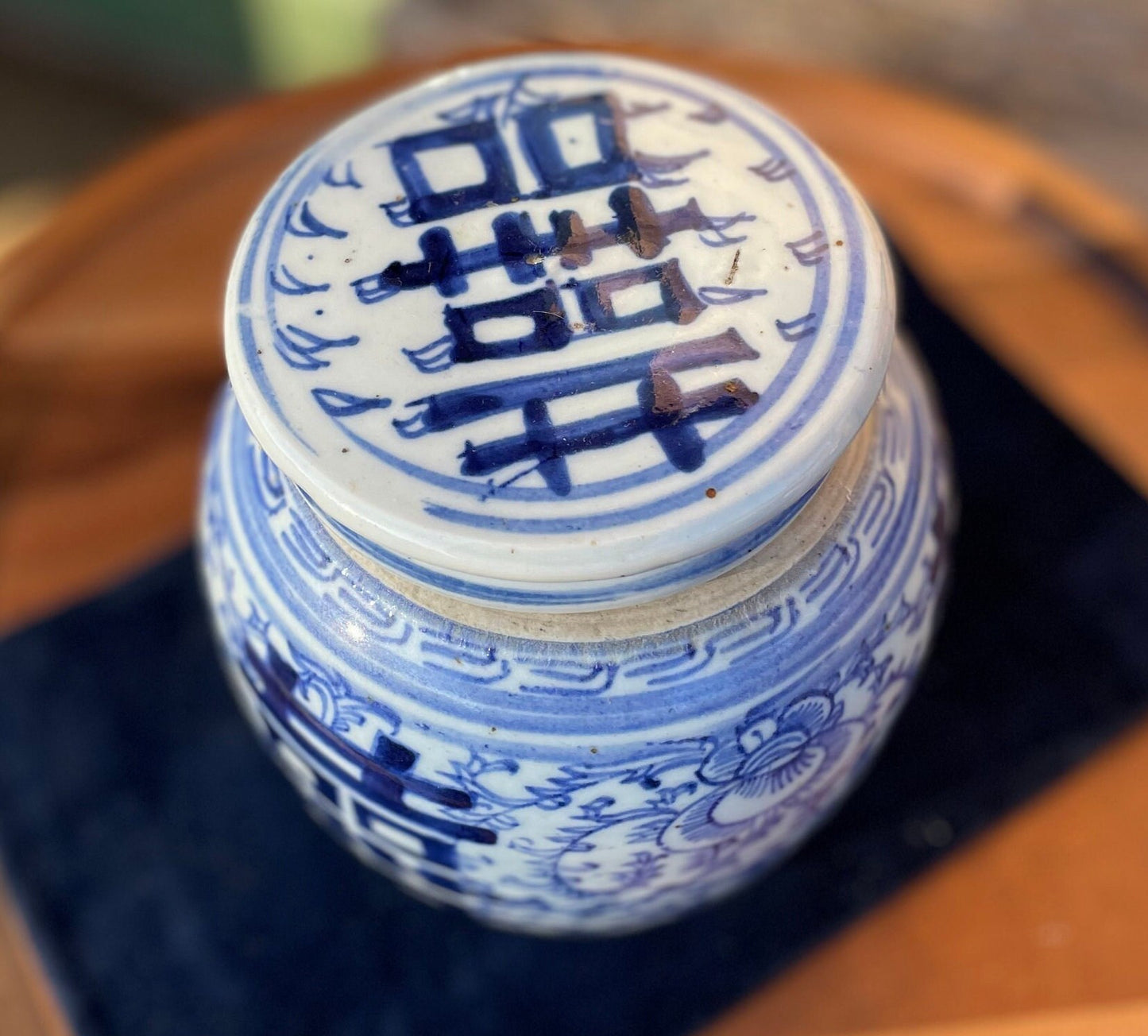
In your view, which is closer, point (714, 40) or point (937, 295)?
point (937, 295)

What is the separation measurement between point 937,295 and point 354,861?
23.2 inches

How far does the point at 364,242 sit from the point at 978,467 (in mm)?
517

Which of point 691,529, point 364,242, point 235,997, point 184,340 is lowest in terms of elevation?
point 235,997

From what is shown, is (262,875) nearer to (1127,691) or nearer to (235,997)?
(235,997)

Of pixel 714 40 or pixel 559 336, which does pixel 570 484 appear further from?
pixel 714 40

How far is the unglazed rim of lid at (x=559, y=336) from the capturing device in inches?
15.7

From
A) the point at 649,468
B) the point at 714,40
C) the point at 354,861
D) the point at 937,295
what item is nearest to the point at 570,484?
the point at 649,468

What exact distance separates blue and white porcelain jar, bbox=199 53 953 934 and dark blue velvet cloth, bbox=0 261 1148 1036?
157mm

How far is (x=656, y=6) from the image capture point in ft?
4.68

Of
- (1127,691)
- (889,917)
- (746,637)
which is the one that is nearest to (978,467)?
(1127,691)

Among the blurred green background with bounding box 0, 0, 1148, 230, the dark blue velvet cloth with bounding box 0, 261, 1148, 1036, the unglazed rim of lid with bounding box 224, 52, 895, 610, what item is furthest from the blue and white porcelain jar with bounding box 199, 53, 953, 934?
the blurred green background with bounding box 0, 0, 1148, 230

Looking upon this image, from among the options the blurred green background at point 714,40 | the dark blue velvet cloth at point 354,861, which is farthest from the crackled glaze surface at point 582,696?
the blurred green background at point 714,40

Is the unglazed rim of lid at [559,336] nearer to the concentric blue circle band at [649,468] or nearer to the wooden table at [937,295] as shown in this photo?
the concentric blue circle band at [649,468]

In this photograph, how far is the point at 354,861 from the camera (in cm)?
69
